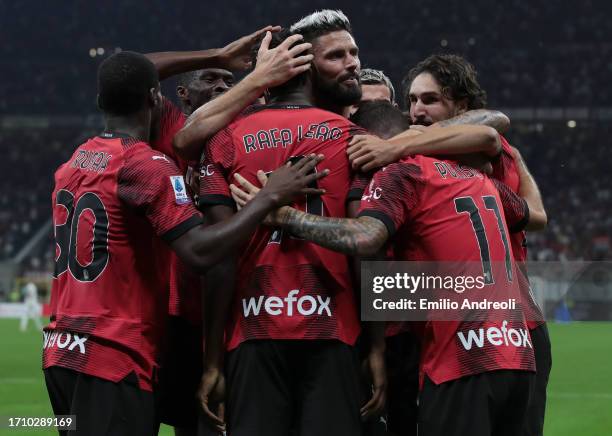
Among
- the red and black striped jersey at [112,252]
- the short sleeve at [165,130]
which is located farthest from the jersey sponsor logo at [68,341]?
the short sleeve at [165,130]

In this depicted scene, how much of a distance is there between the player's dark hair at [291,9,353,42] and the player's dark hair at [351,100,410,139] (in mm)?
416

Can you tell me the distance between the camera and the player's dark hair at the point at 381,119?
396 centimetres

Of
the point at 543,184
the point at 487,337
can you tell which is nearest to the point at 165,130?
the point at 487,337

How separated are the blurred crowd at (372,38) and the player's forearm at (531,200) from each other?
35.6 metres

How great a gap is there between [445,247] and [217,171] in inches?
39.0

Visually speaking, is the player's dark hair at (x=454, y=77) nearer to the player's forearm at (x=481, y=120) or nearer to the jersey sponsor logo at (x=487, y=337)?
the player's forearm at (x=481, y=120)

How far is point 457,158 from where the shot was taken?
380 centimetres

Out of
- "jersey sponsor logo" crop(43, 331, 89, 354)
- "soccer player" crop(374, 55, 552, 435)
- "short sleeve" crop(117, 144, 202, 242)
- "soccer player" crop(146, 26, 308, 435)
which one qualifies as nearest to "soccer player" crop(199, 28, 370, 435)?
"short sleeve" crop(117, 144, 202, 242)

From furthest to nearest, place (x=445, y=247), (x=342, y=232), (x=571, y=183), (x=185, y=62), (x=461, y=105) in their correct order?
(x=571, y=183) → (x=185, y=62) → (x=461, y=105) → (x=445, y=247) → (x=342, y=232)

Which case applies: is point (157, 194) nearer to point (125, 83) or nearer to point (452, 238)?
point (125, 83)

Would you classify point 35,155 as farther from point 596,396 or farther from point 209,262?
point 209,262

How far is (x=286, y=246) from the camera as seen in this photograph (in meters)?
3.52

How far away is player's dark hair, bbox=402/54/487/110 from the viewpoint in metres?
4.18

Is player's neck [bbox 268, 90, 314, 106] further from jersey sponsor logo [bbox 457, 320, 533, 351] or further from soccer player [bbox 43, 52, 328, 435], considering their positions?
jersey sponsor logo [bbox 457, 320, 533, 351]
